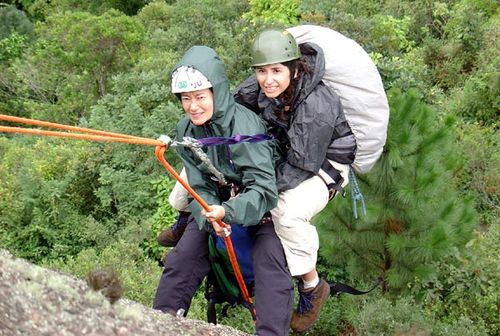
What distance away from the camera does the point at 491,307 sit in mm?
6746

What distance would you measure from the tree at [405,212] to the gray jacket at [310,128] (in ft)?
7.21

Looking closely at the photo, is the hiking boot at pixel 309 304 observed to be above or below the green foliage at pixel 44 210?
above

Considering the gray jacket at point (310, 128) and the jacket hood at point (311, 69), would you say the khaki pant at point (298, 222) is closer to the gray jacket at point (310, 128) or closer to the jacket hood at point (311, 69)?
the gray jacket at point (310, 128)

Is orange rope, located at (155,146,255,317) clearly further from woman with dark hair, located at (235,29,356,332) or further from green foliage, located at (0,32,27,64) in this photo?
green foliage, located at (0,32,27,64)

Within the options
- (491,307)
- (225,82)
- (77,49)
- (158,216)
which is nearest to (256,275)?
(225,82)

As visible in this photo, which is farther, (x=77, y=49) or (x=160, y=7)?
(x=160, y=7)

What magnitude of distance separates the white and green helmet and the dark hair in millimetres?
441

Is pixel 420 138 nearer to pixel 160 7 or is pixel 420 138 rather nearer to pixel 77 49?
pixel 77 49

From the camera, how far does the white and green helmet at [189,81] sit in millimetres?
3562

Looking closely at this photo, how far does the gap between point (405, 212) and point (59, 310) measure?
13.2 ft

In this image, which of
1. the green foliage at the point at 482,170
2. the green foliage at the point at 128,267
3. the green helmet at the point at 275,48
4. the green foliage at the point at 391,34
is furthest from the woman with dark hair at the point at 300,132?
the green foliage at the point at 391,34

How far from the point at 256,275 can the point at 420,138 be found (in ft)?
9.08

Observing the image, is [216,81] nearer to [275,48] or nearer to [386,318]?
[275,48]

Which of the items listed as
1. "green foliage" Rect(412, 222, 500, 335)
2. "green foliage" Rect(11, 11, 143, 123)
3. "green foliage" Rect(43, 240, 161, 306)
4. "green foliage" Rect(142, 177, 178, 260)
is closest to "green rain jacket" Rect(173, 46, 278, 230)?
"green foliage" Rect(43, 240, 161, 306)
